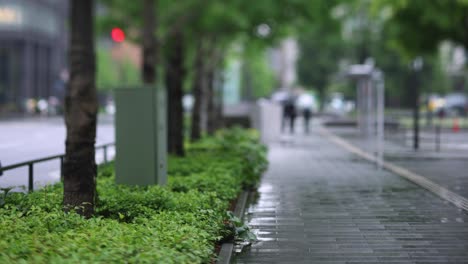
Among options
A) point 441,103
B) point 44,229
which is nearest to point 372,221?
point 44,229

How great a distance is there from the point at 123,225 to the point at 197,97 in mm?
19540

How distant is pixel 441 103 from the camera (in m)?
76.0

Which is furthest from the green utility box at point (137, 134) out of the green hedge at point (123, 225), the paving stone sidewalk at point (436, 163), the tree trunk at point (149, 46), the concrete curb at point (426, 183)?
the paving stone sidewalk at point (436, 163)

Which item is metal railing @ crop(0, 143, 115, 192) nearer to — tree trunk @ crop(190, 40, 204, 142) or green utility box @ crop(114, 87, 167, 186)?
green utility box @ crop(114, 87, 167, 186)

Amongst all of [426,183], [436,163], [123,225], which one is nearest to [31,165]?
[123,225]

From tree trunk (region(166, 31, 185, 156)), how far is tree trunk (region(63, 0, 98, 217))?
29.7 feet

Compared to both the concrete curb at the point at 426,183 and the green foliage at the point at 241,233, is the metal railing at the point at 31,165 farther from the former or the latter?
the concrete curb at the point at 426,183

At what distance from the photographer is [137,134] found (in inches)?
511

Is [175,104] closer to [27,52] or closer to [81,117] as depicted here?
[81,117]

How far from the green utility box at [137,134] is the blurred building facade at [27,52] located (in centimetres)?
5807

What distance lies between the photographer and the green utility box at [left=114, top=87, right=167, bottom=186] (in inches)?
508

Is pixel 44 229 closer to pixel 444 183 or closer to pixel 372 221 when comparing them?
pixel 372 221

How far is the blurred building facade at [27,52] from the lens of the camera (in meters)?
73.4

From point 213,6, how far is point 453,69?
102 m
